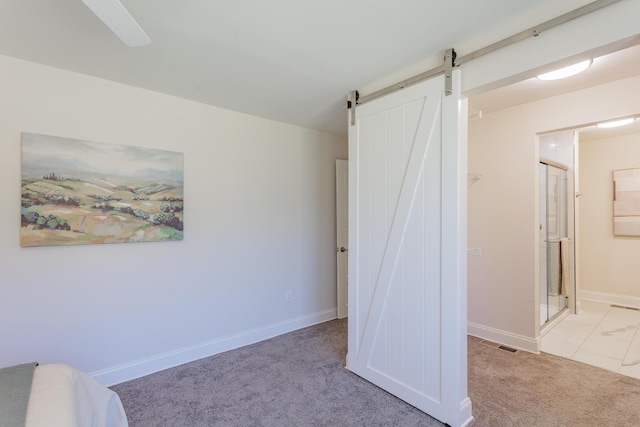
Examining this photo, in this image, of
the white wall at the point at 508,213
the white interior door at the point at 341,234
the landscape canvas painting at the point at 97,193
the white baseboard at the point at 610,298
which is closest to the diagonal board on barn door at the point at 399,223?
the white interior door at the point at 341,234

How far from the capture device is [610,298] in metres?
4.54

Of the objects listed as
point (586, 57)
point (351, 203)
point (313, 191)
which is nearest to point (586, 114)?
point (586, 57)

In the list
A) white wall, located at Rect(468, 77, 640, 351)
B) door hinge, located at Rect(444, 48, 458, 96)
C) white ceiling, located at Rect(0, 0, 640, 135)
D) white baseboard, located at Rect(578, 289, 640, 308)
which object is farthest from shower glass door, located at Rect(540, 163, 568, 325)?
door hinge, located at Rect(444, 48, 458, 96)

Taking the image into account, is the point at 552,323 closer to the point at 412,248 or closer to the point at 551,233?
the point at 551,233

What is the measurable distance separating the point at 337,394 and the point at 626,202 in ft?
16.5

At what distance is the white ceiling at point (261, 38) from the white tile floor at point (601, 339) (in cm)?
248

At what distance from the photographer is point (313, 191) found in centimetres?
381

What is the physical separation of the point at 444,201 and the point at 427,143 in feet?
1.37

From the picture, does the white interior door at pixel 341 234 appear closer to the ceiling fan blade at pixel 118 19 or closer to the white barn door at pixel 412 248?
the white barn door at pixel 412 248

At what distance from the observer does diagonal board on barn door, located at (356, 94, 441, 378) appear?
207 cm

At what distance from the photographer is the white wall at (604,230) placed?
4.37 m

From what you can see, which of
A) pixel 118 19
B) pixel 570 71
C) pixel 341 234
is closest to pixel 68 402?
pixel 118 19

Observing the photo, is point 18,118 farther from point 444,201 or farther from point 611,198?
point 611,198

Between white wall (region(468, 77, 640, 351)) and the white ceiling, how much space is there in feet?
1.71
